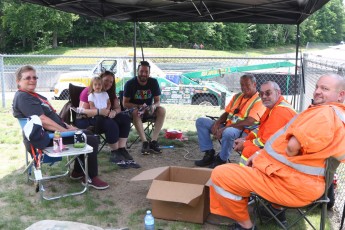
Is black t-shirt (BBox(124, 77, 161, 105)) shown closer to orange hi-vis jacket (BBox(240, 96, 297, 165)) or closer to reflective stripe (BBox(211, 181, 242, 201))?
orange hi-vis jacket (BBox(240, 96, 297, 165))

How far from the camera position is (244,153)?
11.6 feet

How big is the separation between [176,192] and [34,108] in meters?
1.66

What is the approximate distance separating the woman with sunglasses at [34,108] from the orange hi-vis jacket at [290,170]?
1619mm

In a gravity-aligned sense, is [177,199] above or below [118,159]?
above

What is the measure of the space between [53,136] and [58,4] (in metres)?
2.50

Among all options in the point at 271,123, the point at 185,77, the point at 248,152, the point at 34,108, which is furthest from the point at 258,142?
the point at 185,77

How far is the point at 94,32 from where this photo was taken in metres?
36.3

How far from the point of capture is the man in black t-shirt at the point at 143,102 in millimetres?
5543

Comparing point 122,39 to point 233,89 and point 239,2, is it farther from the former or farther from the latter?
point 239,2

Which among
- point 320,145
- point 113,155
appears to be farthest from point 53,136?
point 320,145

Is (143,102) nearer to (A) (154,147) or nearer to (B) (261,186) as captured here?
(A) (154,147)

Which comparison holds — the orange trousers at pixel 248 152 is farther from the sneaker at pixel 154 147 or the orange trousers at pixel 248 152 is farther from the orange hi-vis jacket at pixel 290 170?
the sneaker at pixel 154 147

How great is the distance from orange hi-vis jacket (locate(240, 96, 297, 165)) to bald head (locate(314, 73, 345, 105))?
0.76 meters

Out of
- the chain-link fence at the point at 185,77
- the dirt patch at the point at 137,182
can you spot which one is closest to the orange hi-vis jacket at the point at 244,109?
the dirt patch at the point at 137,182
